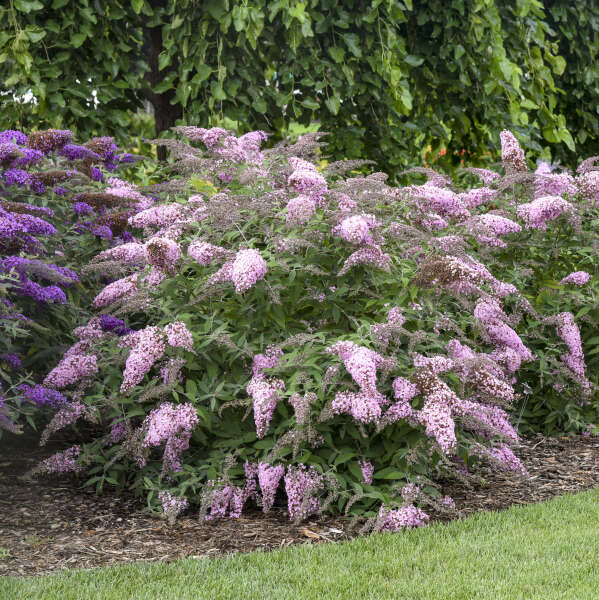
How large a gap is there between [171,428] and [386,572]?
1099mm

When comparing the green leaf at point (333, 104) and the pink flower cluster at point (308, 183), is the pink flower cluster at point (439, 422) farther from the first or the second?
the green leaf at point (333, 104)

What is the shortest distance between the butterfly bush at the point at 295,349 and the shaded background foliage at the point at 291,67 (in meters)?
1.97

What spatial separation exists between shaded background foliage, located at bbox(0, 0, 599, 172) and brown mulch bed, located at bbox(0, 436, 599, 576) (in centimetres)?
312

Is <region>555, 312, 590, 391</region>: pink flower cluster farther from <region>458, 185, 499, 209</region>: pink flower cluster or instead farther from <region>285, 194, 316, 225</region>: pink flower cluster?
<region>285, 194, 316, 225</region>: pink flower cluster

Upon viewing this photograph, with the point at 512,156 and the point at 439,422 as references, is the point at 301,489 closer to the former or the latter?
the point at 439,422

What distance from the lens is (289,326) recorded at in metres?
3.72

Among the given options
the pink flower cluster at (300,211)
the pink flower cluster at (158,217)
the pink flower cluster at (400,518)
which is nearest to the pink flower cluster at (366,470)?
the pink flower cluster at (400,518)

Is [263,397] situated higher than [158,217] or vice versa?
[158,217]

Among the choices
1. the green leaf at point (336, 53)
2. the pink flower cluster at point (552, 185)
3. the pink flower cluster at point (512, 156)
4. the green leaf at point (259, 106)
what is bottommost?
the pink flower cluster at point (552, 185)

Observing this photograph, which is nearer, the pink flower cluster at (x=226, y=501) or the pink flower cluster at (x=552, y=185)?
the pink flower cluster at (x=226, y=501)

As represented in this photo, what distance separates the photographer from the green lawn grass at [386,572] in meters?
2.69

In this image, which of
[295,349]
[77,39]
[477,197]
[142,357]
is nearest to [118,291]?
[142,357]

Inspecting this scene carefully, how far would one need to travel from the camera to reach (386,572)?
2.84 metres

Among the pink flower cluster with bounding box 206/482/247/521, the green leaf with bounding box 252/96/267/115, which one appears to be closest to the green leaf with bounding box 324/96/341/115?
the green leaf with bounding box 252/96/267/115
